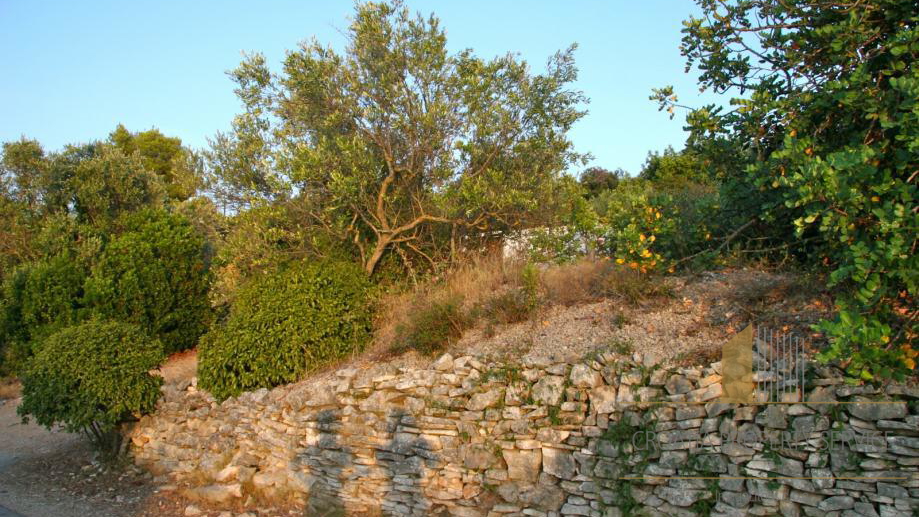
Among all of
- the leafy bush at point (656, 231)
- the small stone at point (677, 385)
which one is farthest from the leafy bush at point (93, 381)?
the small stone at point (677, 385)

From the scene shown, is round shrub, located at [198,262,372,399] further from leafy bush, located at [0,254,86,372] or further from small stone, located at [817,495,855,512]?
small stone, located at [817,495,855,512]

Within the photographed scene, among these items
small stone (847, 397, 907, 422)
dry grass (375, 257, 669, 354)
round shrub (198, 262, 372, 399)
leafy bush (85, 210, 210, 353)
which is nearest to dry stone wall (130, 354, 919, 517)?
small stone (847, 397, 907, 422)

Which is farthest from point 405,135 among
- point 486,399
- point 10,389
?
point 10,389

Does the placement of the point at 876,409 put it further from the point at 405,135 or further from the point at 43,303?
the point at 43,303

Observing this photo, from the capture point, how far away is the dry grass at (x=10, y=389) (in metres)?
16.7

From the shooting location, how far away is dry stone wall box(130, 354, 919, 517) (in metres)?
5.21

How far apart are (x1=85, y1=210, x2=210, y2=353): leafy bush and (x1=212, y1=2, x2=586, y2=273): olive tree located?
403 cm

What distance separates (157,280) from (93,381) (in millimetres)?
5083

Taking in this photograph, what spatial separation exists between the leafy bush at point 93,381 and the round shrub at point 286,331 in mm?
908

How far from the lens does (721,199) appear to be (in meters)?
8.41

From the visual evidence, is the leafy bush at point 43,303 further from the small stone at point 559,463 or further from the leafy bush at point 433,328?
the small stone at point 559,463

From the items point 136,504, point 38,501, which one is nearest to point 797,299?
point 136,504

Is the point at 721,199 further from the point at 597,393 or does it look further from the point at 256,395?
the point at 256,395

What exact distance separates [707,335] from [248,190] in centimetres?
781
